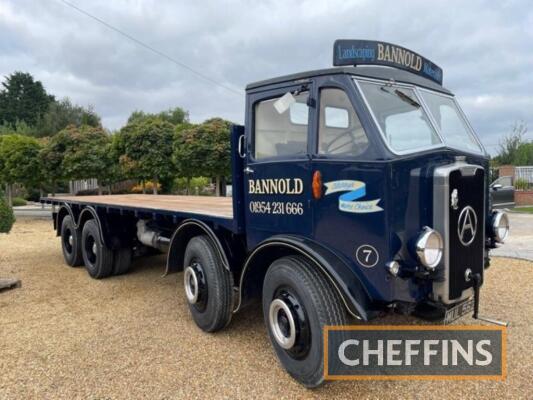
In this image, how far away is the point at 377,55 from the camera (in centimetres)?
329

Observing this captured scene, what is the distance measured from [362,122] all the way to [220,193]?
690 inches

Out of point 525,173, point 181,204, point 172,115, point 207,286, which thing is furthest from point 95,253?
point 172,115

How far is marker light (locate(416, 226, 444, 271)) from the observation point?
2643 mm


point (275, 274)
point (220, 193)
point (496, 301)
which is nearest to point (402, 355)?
point (275, 274)

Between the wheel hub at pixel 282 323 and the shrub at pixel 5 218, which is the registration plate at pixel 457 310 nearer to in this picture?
the wheel hub at pixel 282 323

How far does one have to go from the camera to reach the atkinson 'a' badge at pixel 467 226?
9.52 ft

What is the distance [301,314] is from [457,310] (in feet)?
3.70

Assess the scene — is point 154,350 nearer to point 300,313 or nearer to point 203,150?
point 300,313

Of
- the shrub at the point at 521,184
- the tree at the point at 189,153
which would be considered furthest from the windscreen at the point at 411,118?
the shrub at the point at 521,184

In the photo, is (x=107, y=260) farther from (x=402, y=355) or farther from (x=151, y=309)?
(x=402, y=355)

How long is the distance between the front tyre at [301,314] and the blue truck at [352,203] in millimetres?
10

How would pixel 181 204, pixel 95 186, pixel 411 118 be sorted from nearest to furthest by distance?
pixel 411 118
pixel 181 204
pixel 95 186

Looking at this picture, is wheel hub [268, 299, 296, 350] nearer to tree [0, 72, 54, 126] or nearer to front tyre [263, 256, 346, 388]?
front tyre [263, 256, 346, 388]

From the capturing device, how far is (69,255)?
7711 mm
